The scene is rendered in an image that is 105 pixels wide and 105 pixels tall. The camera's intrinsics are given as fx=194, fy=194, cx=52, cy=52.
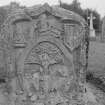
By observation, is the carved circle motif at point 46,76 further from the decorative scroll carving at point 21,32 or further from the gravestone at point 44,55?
the decorative scroll carving at point 21,32

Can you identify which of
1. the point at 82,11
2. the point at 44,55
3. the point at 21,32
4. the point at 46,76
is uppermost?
the point at 82,11

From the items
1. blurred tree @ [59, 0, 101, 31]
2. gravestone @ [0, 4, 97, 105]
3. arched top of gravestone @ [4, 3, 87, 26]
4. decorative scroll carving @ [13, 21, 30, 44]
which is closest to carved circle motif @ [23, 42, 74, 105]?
gravestone @ [0, 4, 97, 105]

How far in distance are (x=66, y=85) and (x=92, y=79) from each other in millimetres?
2290

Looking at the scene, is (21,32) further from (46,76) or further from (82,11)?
(82,11)

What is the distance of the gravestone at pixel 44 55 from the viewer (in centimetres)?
386

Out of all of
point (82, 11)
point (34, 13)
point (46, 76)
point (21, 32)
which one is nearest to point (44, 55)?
point (46, 76)

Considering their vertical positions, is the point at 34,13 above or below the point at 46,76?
above

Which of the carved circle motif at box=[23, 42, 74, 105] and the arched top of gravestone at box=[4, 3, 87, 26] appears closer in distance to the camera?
the arched top of gravestone at box=[4, 3, 87, 26]

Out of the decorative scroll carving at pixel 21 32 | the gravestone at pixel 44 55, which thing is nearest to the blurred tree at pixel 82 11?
the gravestone at pixel 44 55

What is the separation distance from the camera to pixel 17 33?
386 cm

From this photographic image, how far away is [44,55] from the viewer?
393cm

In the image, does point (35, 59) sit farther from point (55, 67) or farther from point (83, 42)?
point (83, 42)

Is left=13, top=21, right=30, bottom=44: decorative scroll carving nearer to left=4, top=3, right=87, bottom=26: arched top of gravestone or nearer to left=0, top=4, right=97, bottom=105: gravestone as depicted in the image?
left=0, top=4, right=97, bottom=105: gravestone

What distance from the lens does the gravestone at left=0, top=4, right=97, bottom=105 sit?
3.86 metres
